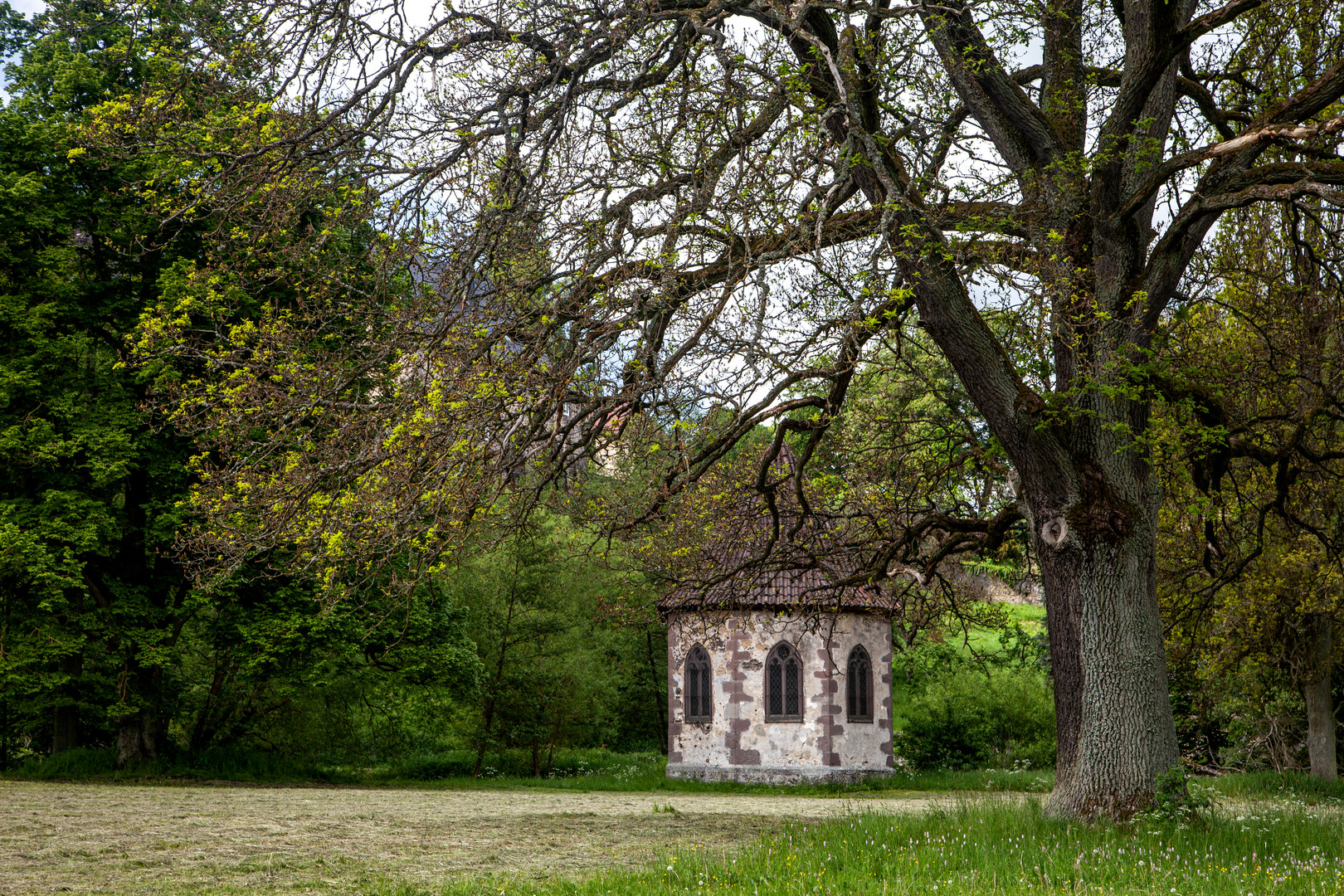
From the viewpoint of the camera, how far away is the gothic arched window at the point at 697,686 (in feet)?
82.9

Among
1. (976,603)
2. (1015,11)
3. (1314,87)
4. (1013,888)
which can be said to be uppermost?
(1015,11)

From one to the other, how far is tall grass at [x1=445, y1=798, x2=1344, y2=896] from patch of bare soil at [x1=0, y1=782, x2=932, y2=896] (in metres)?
1.32

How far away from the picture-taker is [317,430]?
986 cm

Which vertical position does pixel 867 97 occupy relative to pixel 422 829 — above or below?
above

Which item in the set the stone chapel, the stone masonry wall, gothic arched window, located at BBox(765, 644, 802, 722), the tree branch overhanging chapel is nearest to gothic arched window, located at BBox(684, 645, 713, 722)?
the stone chapel

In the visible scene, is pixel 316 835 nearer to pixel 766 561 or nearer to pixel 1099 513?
pixel 766 561

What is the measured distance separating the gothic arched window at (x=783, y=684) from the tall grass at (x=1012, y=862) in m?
15.4

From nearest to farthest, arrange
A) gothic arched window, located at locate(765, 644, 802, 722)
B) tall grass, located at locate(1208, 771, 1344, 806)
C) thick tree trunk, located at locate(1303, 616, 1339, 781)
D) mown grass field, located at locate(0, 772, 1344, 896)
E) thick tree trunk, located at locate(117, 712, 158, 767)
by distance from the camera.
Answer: mown grass field, located at locate(0, 772, 1344, 896)
tall grass, located at locate(1208, 771, 1344, 806)
thick tree trunk, located at locate(1303, 616, 1339, 781)
thick tree trunk, located at locate(117, 712, 158, 767)
gothic arched window, located at locate(765, 644, 802, 722)

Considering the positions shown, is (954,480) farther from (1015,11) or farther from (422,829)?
(422,829)

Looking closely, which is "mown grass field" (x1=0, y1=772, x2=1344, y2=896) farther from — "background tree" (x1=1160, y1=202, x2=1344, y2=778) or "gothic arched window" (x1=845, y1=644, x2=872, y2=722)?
"gothic arched window" (x1=845, y1=644, x2=872, y2=722)

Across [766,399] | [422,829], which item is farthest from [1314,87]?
[422,829]

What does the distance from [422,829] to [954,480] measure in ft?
26.1

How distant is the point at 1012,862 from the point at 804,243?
4748mm

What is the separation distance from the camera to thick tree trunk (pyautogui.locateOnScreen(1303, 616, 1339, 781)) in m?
17.8
